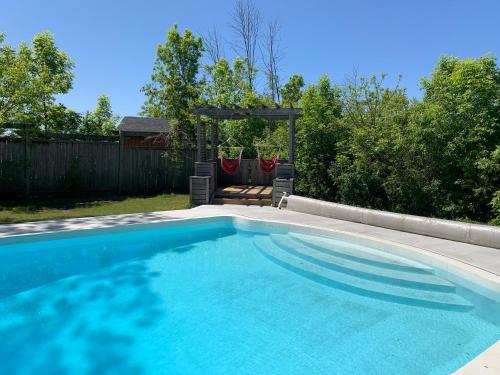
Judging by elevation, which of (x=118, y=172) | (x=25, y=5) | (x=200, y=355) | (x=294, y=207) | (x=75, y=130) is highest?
(x=25, y=5)

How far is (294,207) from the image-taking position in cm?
986

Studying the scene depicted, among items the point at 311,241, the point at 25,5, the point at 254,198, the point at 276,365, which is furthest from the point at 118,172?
the point at 276,365

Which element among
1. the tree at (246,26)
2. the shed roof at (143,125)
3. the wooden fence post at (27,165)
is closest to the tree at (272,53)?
the tree at (246,26)

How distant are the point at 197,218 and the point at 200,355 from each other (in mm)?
5206

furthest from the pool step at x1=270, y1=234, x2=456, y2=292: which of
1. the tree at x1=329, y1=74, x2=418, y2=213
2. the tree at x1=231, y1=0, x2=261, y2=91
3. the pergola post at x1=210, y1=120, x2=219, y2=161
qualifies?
the tree at x1=231, y1=0, x2=261, y2=91

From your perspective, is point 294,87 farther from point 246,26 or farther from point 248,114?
point 248,114

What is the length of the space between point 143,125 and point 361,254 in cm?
1928

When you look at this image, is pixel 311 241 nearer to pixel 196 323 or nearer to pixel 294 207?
pixel 294 207

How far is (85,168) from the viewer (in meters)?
12.1

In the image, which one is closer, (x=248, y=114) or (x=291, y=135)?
(x=291, y=135)

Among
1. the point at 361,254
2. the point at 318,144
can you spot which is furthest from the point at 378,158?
the point at 361,254

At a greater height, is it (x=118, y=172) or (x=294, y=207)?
(x=118, y=172)

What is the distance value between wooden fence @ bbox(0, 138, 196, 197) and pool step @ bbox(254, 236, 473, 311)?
7739 mm

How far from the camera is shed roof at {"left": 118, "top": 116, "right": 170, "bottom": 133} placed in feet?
70.6
